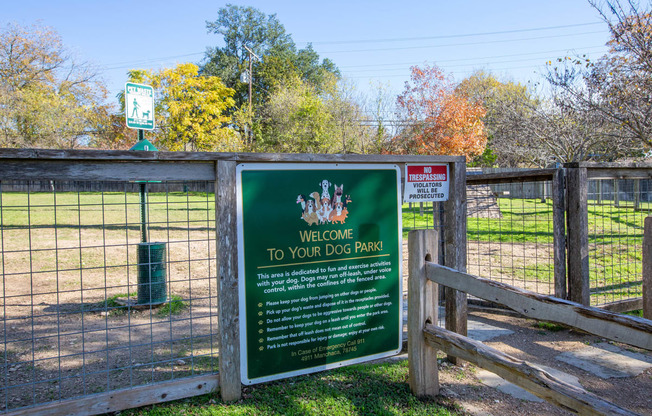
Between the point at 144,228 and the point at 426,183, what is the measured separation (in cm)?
373

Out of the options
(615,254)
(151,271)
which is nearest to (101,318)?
(151,271)

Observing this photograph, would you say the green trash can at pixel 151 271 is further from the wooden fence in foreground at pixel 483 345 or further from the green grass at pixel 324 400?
the wooden fence in foreground at pixel 483 345

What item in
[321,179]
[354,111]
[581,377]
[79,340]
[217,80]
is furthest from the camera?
[217,80]

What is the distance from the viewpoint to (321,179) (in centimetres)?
351

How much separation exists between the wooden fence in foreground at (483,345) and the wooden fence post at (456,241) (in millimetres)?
624

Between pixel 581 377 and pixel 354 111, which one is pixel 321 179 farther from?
pixel 354 111

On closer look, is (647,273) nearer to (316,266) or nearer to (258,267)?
(316,266)

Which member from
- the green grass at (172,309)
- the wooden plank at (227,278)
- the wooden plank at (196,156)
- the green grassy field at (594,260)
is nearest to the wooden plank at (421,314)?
the wooden plank at (196,156)

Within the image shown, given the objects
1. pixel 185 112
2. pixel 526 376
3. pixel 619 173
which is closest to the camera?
pixel 526 376

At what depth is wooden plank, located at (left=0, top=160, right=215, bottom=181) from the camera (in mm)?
2709

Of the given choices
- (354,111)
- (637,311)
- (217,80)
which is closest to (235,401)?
(637,311)

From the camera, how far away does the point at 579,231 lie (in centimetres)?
500

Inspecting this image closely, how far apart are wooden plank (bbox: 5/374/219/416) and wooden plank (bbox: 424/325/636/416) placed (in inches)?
67.6

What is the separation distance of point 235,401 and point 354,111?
27668mm
